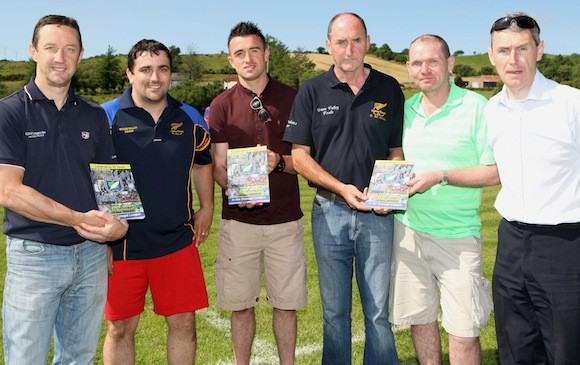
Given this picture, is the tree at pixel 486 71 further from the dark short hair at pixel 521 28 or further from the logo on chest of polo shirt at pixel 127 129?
the logo on chest of polo shirt at pixel 127 129

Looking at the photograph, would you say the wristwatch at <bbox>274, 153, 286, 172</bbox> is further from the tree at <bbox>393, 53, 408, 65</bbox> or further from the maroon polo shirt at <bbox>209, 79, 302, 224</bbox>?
the tree at <bbox>393, 53, 408, 65</bbox>

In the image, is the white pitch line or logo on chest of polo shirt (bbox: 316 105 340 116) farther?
the white pitch line

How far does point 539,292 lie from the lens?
4.12 m

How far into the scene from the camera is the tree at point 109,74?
11994 centimetres

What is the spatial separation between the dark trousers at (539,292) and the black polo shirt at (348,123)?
129 centimetres

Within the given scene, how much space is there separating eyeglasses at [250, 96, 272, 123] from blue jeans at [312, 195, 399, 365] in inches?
37.7

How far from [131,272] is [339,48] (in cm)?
278

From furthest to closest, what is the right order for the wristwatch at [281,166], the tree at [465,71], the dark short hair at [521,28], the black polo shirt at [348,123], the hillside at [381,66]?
the tree at [465,71] → the hillside at [381,66] → the wristwatch at [281,166] → the black polo shirt at [348,123] → the dark short hair at [521,28]

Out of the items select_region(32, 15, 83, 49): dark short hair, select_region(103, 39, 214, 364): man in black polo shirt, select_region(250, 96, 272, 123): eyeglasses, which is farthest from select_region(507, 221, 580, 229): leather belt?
Result: select_region(32, 15, 83, 49): dark short hair

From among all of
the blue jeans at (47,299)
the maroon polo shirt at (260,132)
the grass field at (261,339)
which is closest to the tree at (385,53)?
the grass field at (261,339)

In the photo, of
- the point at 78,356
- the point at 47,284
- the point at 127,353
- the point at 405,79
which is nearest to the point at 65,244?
the point at 47,284

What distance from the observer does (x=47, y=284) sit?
12.6 ft

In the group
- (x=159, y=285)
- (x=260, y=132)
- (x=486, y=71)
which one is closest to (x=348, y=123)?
(x=260, y=132)

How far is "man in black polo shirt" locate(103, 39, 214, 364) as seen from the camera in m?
4.79
